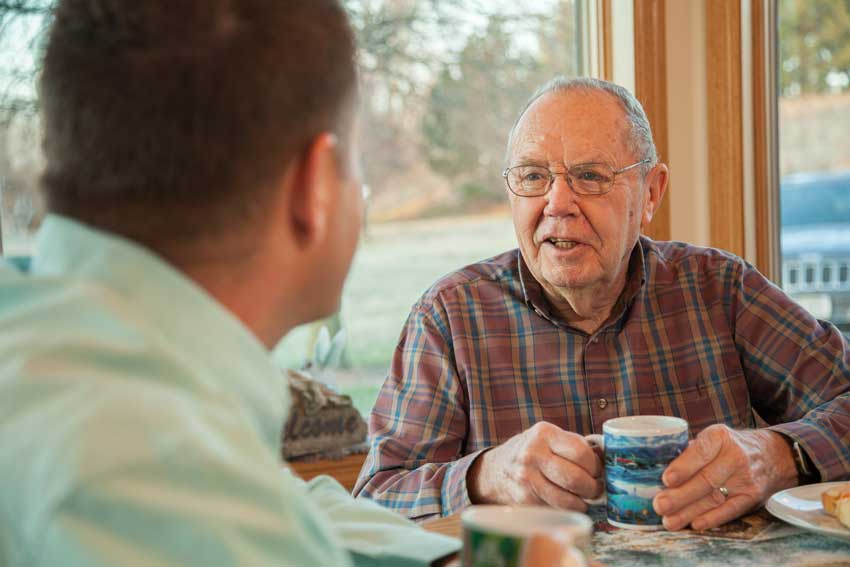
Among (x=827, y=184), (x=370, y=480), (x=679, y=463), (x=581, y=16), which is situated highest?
(x=581, y=16)

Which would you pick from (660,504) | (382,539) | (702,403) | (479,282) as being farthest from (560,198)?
(382,539)

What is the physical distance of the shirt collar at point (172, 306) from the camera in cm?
65

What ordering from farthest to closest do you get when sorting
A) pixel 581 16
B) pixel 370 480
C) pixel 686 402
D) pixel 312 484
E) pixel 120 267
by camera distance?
pixel 581 16 → pixel 686 402 → pixel 370 480 → pixel 312 484 → pixel 120 267

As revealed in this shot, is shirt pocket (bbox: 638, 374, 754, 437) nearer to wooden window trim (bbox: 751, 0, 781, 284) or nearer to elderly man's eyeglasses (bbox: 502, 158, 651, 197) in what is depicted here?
elderly man's eyeglasses (bbox: 502, 158, 651, 197)

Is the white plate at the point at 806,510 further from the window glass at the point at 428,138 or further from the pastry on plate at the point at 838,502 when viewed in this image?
the window glass at the point at 428,138

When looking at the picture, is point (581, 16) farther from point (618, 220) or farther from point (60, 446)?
point (60, 446)

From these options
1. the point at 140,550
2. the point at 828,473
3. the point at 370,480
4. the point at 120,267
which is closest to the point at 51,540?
the point at 140,550

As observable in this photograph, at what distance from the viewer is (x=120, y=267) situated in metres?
0.67

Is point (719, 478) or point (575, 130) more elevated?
point (575, 130)

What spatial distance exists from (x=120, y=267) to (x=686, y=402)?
134cm

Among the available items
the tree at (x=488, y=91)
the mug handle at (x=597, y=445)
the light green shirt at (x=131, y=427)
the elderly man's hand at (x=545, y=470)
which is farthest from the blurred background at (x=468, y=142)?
the light green shirt at (x=131, y=427)

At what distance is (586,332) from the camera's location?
184 cm

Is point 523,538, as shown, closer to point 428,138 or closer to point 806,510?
point 806,510

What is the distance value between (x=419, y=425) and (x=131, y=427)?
3.97ft
